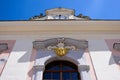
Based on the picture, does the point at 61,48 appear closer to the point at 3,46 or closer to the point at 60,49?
the point at 60,49

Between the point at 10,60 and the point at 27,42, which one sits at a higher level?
the point at 27,42

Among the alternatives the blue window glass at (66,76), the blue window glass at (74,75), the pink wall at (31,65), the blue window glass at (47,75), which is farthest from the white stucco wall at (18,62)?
the blue window glass at (74,75)

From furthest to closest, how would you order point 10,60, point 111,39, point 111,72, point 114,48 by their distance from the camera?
point 111,39
point 114,48
point 10,60
point 111,72

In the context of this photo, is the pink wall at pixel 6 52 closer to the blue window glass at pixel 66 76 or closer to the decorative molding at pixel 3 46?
the decorative molding at pixel 3 46

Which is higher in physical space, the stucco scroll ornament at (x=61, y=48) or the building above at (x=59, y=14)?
the building above at (x=59, y=14)

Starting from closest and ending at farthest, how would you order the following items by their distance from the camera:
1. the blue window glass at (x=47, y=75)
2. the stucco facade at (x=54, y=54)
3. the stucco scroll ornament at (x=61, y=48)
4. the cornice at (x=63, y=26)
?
the stucco facade at (x=54, y=54), the blue window glass at (x=47, y=75), the stucco scroll ornament at (x=61, y=48), the cornice at (x=63, y=26)

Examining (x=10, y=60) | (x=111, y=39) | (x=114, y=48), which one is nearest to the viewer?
(x=10, y=60)

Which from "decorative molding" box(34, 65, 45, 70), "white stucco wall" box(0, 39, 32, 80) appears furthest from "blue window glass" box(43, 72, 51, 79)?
"white stucco wall" box(0, 39, 32, 80)

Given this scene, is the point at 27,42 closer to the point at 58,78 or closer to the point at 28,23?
the point at 28,23

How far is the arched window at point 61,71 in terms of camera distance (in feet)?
28.9

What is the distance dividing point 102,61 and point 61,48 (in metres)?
1.67

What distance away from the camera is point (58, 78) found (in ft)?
28.6

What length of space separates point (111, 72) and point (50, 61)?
7.51ft

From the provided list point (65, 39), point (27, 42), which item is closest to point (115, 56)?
point (65, 39)
